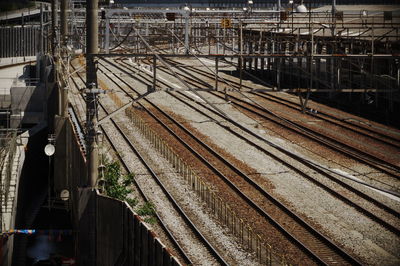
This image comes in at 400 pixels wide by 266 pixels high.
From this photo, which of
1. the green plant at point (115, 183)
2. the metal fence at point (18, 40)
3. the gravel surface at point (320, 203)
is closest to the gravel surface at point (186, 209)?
the green plant at point (115, 183)

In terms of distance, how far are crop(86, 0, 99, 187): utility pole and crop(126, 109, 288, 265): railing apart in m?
3.26

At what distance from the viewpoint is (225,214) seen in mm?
16953

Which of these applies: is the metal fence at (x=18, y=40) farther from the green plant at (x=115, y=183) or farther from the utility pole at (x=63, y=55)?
the green plant at (x=115, y=183)

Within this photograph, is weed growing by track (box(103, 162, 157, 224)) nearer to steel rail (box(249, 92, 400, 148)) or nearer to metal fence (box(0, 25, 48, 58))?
steel rail (box(249, 92, 400, 148))

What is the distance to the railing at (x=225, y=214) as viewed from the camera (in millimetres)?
14395

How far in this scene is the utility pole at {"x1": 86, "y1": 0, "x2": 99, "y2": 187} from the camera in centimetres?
1513

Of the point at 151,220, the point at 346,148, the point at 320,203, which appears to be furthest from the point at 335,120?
the point at 151,220

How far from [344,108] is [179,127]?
8.23 metres

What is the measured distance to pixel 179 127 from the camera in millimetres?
28312

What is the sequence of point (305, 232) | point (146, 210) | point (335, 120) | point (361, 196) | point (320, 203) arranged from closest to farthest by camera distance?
1. point (305, 232)
2. point (146, 210)
3. point (320, 203)
4. point (361, 196)
5. point (335, 120)

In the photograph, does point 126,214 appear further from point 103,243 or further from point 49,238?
point 49,238

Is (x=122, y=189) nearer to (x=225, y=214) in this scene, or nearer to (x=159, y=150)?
(x=225, y=214)

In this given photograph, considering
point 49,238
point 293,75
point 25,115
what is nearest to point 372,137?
point 49,238

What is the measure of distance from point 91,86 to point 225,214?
437 cm
